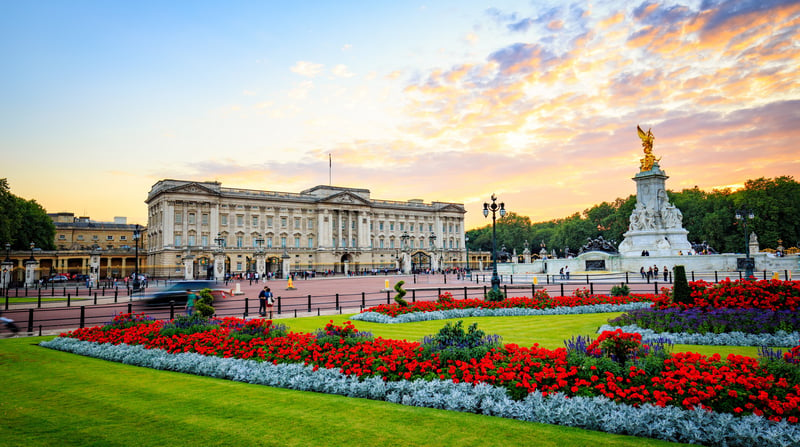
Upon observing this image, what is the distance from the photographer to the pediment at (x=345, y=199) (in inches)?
3947

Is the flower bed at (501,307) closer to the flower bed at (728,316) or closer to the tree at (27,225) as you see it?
the flower bed at (728,316)

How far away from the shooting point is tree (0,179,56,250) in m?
57.1

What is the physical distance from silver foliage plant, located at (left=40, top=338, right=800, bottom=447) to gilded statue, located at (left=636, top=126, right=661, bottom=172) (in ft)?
160

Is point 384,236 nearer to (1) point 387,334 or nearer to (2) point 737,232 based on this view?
(2) point 737,232

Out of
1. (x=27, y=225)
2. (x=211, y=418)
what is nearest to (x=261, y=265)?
(x=27, y=225)

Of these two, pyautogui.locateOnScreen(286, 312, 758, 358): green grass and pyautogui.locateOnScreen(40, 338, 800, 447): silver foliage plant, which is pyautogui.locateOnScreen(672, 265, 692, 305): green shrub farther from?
pyautogui.locateOnScreen(40, 338, 800, 447): silver foliage plant

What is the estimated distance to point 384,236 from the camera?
363ft

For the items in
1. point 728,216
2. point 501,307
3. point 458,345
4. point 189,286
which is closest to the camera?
point 458,345

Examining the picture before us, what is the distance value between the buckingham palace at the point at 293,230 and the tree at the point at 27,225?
16.1 metres

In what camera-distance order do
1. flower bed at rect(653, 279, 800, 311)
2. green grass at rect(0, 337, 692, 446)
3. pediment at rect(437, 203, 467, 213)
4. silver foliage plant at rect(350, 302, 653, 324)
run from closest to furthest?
green grass at rect(0, 337, 692, 446) → flower bed at rect(653, 279, 800, 311) → silver foliage plant at rect(350, 302, 653, 324) → pediment at rect(437, 203, 467, 213)

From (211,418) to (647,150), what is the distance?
52454 mm

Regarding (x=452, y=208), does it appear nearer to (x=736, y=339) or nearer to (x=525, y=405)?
(x=736, y=339)

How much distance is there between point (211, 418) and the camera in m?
6.71

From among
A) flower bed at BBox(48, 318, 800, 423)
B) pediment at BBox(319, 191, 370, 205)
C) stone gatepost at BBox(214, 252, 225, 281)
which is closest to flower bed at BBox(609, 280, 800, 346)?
flower bed at BBox(48, 318, 800, 423)
